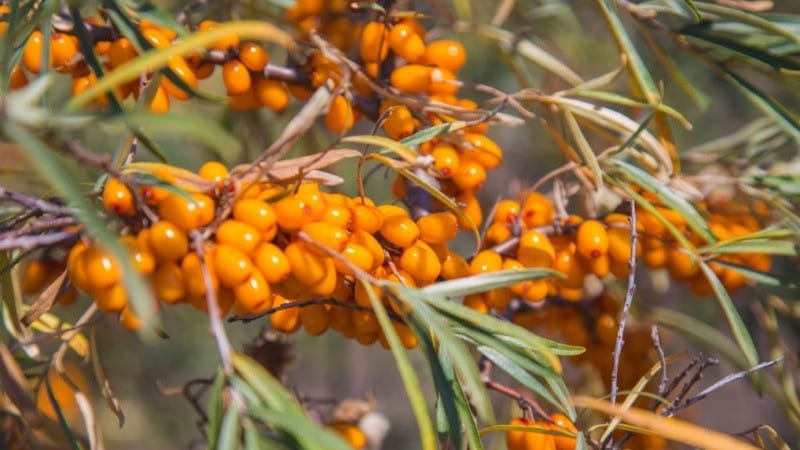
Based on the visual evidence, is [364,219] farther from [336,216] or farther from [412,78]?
[412,78]

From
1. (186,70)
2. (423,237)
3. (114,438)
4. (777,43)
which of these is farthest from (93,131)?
(777,43)

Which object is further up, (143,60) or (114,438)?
(143,60)

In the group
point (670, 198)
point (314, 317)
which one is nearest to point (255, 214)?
point (314, 317)

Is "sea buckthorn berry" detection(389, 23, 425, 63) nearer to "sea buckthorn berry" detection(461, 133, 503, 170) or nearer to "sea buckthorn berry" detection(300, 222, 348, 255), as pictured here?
"sea buckthorn berry" detection(461, 133, 503, 170)

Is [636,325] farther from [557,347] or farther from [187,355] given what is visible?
[187,355]

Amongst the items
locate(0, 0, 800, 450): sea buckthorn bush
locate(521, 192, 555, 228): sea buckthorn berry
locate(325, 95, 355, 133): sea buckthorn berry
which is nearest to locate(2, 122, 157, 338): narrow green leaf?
locate(0, 0, 800, 450): sea buckthorn bush

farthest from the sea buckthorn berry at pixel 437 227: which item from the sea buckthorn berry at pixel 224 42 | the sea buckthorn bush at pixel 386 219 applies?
the sea buckthorn berry at pixel 224 42

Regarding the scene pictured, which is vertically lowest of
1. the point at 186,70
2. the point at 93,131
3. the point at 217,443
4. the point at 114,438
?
the point at 114,438
